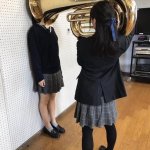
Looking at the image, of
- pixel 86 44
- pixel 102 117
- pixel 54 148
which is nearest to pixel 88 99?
pixel 102 117

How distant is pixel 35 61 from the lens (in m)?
1.63

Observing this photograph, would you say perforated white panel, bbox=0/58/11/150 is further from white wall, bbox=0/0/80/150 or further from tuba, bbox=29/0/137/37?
tuba, bbox=29/0/137/37

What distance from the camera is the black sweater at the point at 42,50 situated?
1.61 m

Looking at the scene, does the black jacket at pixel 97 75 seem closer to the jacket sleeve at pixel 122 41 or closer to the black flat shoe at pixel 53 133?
the jacket sleeve at pixel 122 41

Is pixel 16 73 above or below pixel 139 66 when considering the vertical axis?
above

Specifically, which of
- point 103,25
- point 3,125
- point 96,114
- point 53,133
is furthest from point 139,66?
point 3,125

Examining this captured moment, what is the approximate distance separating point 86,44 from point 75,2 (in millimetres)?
319

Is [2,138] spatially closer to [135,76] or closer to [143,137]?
[143,137]

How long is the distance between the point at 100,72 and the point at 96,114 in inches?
11.0

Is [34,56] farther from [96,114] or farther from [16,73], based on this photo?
[96,114]

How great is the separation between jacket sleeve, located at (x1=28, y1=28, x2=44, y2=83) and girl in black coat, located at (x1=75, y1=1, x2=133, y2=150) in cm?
45

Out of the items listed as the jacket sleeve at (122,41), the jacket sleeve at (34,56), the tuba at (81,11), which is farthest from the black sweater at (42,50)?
the jacket sleeve at (122,41)

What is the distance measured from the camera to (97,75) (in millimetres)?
1259

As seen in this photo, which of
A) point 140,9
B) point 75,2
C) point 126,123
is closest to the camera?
point 75,2
